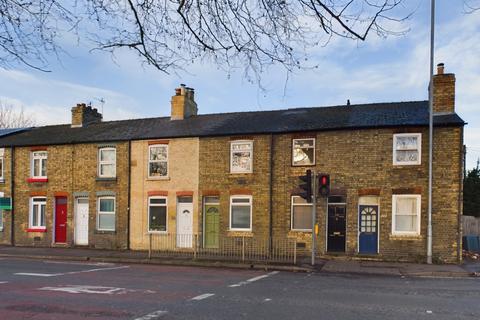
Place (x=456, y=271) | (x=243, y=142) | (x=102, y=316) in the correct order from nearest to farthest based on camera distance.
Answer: (x=102, y=316) < (x=456, y=271) < (x=243, y=142)

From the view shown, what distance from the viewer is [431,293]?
11.2 m

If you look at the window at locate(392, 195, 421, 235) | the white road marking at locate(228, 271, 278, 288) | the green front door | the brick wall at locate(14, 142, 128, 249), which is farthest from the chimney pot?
the brick wall at locate(14, 142, 128, 249)

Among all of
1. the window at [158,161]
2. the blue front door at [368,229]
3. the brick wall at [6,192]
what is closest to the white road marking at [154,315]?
the blue front door at [368,229]

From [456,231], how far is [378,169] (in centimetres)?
381

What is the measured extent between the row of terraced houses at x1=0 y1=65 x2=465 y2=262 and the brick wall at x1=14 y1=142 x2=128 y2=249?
0.19 ft

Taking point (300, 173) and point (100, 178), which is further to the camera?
point (100, 178)

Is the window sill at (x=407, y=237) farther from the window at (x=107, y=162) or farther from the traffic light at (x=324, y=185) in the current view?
the window at (x=107, y=162)

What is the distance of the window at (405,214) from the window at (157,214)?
419 inches

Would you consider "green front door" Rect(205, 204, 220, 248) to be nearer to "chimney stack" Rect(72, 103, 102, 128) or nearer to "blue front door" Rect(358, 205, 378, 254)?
"blue front door" Rect(358, 205, 378, 254)

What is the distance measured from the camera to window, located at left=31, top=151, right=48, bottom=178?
24984 mm

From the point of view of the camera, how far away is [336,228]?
19547mm

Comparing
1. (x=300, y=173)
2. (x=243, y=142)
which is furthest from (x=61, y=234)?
(x=300, y=173)

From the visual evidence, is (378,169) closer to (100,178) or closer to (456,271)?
(456,271)

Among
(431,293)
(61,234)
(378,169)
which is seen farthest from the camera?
(61,234)
